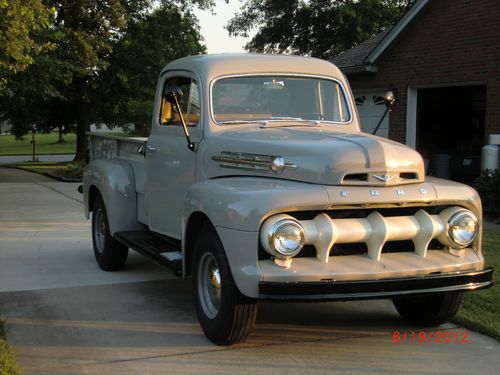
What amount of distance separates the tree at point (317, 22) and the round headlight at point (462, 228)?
28.8 meters

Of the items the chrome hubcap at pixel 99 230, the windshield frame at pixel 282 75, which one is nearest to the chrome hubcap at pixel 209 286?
the windshield frame at pixel 282 75

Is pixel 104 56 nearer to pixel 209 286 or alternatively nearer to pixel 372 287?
pixel 209 286

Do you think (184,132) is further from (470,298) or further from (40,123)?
(40,123)

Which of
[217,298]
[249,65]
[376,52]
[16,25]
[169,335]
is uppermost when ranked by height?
[376,52]

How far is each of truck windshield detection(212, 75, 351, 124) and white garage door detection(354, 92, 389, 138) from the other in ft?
33.6

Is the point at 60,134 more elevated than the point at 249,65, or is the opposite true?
the point at 249,65

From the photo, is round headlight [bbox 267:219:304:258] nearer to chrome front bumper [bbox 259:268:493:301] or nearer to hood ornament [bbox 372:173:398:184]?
chrome front bumper [bbox 259:268:493:301]

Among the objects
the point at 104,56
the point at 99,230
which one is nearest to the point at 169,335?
the point at 99,230

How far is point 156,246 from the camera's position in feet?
20.8

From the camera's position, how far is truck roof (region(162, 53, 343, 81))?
240 inches

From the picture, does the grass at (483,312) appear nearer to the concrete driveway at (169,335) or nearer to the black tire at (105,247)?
→ the concrete driveway at (169,335)

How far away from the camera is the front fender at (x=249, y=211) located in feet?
14.6

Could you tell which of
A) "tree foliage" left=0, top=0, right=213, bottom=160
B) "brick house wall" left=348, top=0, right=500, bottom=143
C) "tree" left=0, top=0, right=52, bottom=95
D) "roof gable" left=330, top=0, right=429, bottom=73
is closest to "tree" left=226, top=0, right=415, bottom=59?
"tree foliage" left=0, top=0, right=213, bottom=160
